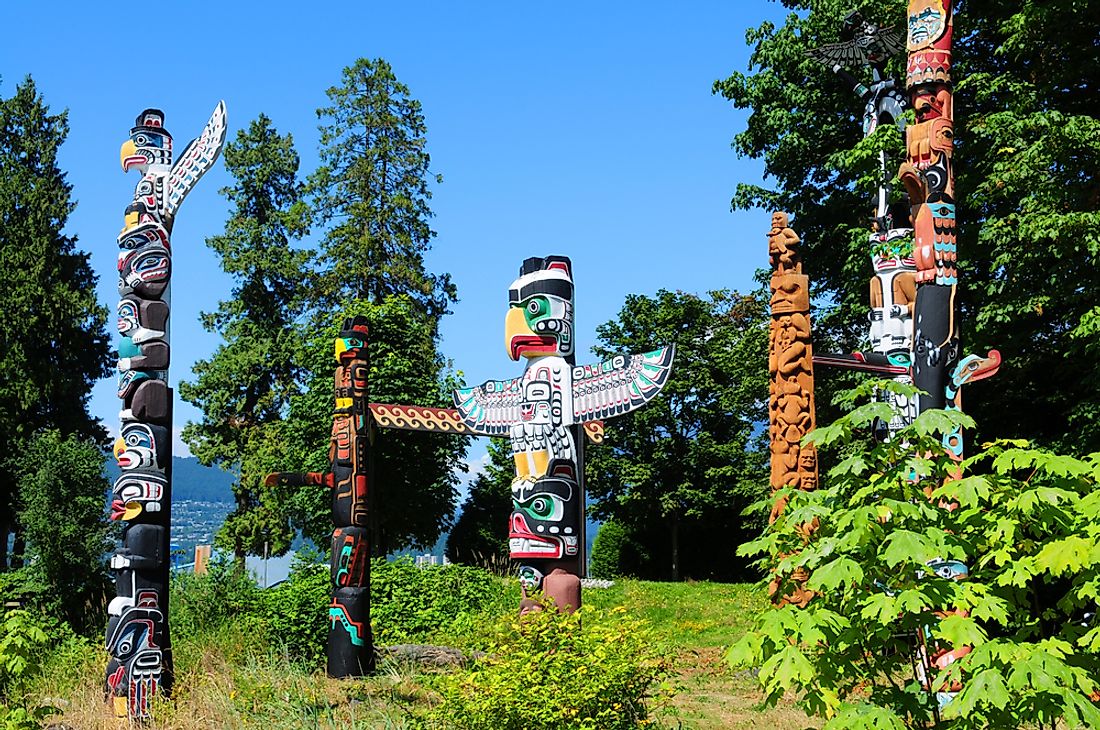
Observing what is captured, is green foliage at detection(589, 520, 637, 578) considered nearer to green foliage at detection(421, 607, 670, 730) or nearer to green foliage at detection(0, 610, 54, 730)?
green foliage at detection(421, 607, 670, 730)

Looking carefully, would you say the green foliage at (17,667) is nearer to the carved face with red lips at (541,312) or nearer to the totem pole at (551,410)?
the totem pole at (551,410)

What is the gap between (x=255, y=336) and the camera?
2767 centimetres

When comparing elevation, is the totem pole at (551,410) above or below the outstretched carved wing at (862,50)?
below

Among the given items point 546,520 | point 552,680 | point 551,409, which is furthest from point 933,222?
point 552,680

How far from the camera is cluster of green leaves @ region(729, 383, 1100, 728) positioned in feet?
15.3

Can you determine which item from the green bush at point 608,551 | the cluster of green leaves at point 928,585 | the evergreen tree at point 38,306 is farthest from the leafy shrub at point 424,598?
the evergreen tree at point 38,306

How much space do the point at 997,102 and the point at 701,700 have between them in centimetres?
1178

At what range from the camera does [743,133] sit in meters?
21.0

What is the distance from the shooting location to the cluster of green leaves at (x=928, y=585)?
184 inches

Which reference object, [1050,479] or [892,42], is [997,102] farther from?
[1050,479]

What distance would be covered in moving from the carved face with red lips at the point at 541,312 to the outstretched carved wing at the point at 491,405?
0.35 meters

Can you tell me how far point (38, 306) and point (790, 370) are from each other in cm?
2223

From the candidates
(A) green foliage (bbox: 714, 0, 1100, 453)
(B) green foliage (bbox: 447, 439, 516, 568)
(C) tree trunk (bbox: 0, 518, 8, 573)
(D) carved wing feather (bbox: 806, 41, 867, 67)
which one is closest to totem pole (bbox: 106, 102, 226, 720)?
(D) carved wing feather (bbox: 806, 41, 867, 67)

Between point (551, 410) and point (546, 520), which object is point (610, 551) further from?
point (546, 520)
